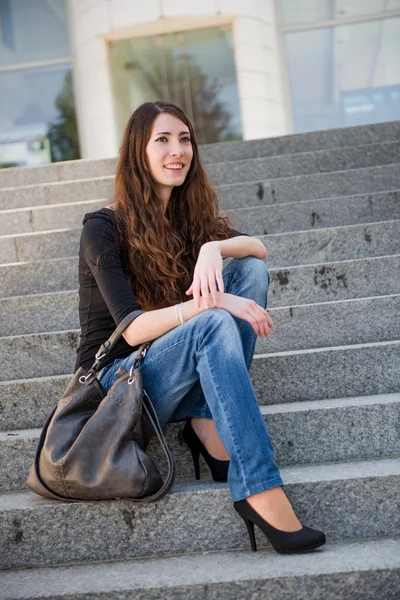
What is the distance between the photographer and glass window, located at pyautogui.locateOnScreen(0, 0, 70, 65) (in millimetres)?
10484

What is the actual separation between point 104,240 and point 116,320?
0.96 ft

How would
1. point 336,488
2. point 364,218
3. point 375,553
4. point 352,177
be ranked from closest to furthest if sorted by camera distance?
point 375,553 < point 336,488 < point 364,218 < point 352,177

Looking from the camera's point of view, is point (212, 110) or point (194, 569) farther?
point (212, 110)

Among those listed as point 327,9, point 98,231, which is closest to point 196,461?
point 98,231

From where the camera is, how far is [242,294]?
276 centimetres

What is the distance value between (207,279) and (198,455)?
64cm

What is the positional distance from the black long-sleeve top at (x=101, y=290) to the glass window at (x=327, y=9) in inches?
338

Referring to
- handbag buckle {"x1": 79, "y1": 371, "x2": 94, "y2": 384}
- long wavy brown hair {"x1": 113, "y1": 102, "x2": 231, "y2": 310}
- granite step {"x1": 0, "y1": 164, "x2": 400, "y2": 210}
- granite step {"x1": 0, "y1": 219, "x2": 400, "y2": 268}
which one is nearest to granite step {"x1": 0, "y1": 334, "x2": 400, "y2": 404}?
long wavy brown hair {"x1": 113, "y1": 102, "x2": 231, "y2": 310}

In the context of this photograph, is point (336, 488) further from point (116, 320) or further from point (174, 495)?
point (116, 320)

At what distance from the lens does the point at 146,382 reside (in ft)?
8.42

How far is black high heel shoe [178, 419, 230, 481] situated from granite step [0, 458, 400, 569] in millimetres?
87

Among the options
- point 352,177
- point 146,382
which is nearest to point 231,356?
point 146,382

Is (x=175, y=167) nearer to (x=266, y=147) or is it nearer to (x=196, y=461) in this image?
(x=196, y=461)

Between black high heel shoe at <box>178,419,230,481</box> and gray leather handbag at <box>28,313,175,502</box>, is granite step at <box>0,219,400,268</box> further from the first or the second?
gray leather handbag at <box>28,313,175,502</box>
